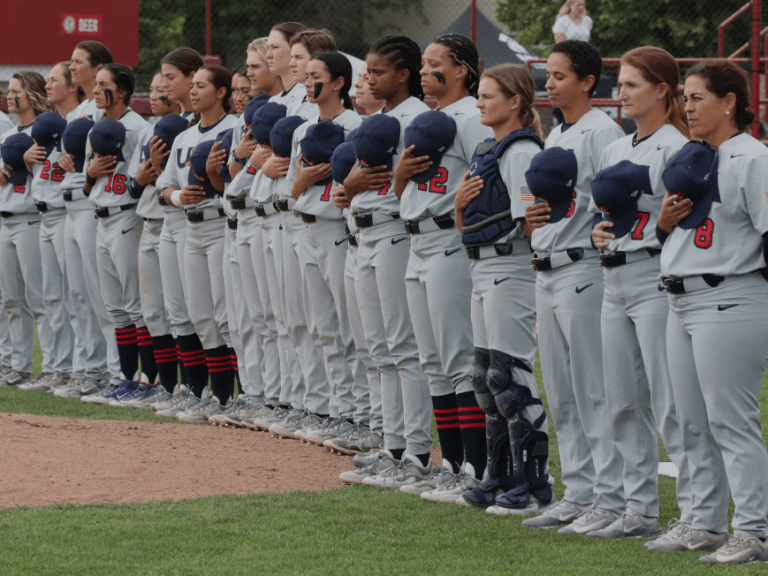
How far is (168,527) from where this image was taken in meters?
5.74

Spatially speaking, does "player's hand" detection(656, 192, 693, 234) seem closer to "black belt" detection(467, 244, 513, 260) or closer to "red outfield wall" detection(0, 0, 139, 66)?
"black belt" detection(467, 244, 513, 260)

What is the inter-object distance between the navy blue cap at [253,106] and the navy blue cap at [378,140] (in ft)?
6.62

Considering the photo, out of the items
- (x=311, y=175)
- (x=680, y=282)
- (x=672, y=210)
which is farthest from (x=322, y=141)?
(x=680, y=282)

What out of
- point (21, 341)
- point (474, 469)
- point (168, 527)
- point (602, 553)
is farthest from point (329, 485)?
point (21, 341)

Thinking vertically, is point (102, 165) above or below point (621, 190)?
below

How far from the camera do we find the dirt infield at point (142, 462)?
21.9ft

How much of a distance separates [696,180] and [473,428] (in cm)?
209

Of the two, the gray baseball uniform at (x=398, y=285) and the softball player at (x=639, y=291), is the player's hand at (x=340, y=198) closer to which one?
the gray baseball uniform at (x=398, y=285)

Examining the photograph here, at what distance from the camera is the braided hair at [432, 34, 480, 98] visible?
651 cm

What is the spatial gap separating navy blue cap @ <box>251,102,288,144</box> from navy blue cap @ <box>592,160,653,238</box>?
360cm

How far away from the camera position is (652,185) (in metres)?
5.22

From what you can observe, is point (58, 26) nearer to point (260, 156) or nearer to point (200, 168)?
point (200, 168)

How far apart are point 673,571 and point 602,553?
0.43 m

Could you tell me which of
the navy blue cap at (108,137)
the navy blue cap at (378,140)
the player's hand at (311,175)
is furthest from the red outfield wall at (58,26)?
the navy blue cap at (378,140)
